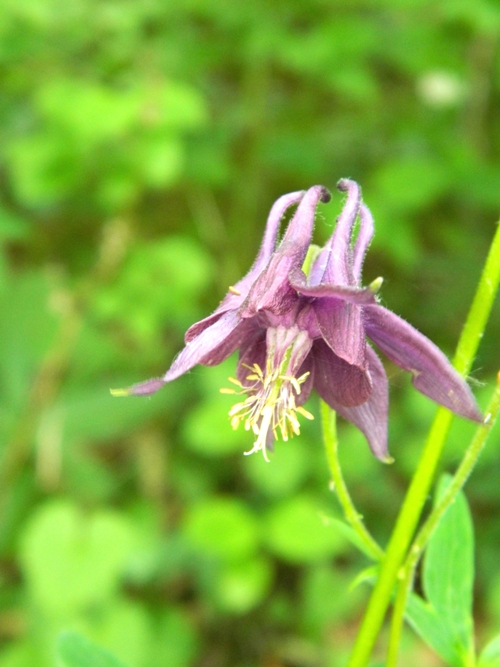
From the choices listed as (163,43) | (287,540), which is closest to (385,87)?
(163,43)

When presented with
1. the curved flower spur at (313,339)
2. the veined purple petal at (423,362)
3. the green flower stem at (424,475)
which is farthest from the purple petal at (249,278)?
the green flower stem at (424,475)

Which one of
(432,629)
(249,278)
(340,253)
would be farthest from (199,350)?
(432,629)

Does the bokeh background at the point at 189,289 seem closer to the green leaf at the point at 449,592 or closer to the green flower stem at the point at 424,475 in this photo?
the green leaf at the point at 449,592

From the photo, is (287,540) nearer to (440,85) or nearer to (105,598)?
(105,598)

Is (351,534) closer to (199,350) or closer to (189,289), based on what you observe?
(199,350)

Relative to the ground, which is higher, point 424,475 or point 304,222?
point 304,222

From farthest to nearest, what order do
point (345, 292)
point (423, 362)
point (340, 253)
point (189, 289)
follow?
point (189, 289) < point (340, 253) < point (423, 362) < point (345, 292)

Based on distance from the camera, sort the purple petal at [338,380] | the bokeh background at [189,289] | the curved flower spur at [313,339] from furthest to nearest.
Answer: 1. the bokeh background at [189,289]
2. the purple petal at [338,380]
3. the curved flower spur at [313,339]
